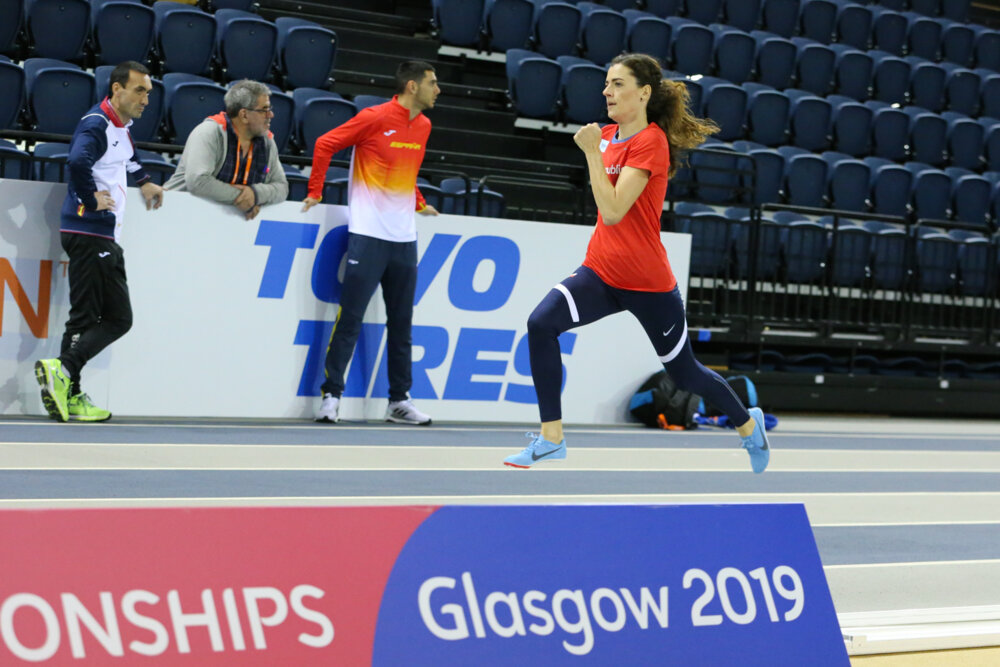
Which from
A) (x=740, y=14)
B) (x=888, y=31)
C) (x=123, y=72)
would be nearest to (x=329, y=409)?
(x=123, y=72)

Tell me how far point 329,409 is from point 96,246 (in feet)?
6.17

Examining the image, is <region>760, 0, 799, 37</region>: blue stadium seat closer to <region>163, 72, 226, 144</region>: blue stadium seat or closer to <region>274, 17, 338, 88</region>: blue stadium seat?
<region>274, 17, 338, 88</region>: blue stadium seat

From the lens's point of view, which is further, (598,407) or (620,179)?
(598,407)

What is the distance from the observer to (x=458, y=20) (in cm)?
1284

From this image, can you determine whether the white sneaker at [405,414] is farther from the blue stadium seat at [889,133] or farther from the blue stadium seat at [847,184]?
the blue stadium seat at [889,133]

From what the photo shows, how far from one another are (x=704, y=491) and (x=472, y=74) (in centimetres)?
794

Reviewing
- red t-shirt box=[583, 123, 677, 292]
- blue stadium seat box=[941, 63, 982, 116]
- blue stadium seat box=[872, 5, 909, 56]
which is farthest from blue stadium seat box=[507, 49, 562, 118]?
red t-shirt box=[583, 123, 677, 292]

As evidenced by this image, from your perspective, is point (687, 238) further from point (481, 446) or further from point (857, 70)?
point (857, 70)

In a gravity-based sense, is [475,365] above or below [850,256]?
below

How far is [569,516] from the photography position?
2.80 meters

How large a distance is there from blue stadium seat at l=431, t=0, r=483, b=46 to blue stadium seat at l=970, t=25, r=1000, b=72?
872cm

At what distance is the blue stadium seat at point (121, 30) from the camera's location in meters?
10.3

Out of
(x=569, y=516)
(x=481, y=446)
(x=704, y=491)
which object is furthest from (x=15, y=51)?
(x=569, y=516)

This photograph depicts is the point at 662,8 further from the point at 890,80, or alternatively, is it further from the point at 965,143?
the point at 965,143
